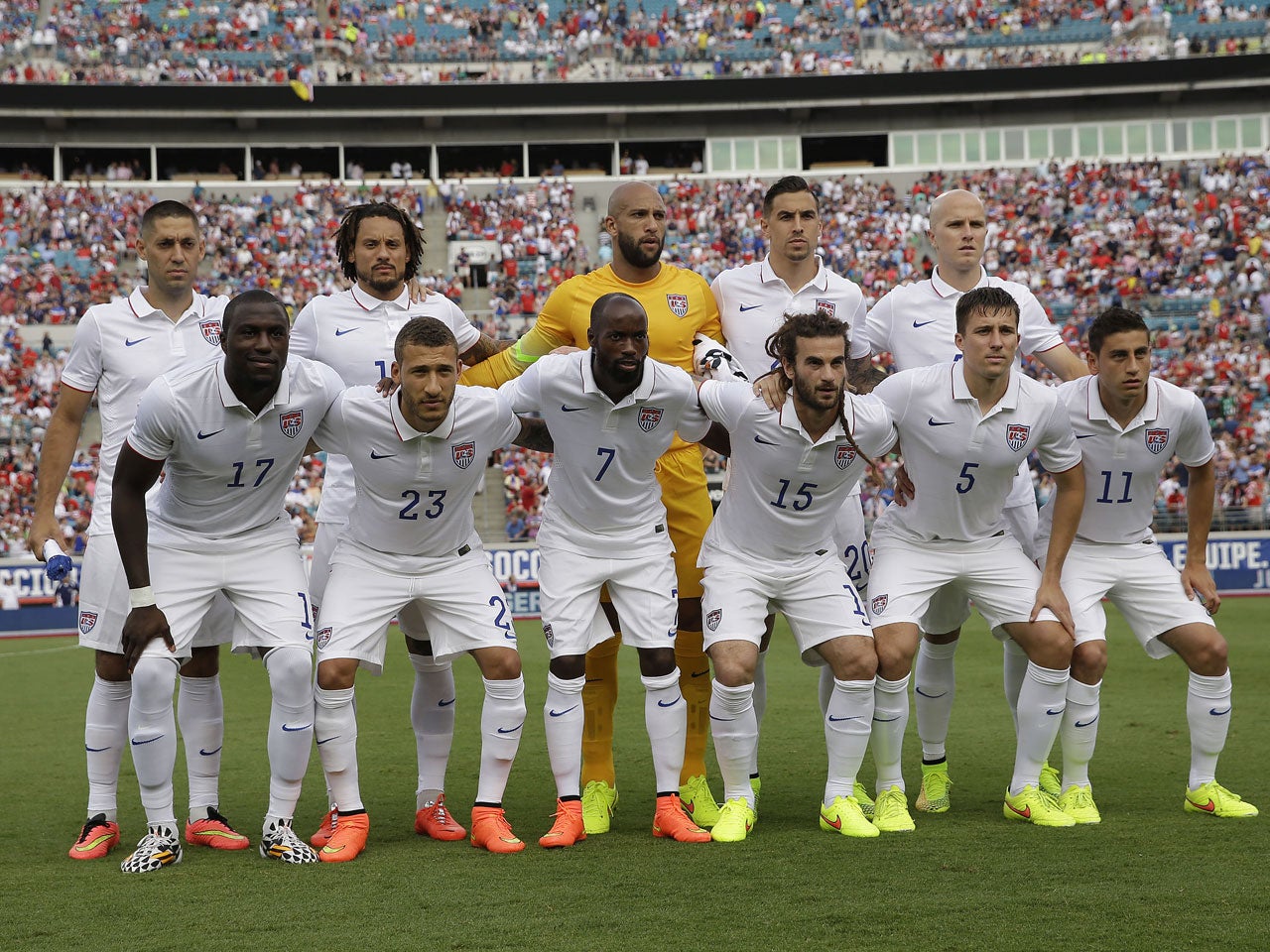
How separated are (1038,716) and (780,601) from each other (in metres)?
1.38

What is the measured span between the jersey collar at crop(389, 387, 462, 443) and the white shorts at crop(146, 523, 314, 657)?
2.78 feet

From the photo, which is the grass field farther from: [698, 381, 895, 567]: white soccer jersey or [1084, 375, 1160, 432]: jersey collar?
[1084, 375, 1160, 432]: jersey collar

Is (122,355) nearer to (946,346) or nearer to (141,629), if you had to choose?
(141,629)

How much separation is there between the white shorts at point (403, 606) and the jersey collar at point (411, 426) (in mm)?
620

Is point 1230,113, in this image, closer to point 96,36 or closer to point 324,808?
point 96,36

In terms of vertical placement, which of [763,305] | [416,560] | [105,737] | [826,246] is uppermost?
[826,246]

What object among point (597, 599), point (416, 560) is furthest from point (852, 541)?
point (416, 560)

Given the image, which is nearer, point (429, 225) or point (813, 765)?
point (813, 765)

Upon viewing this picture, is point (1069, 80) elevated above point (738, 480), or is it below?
above

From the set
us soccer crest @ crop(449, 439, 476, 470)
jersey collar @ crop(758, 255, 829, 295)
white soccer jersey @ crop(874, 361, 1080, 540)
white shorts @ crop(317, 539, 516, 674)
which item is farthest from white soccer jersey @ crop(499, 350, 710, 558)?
jersey collar @ crop(758, 255, 829, 295)

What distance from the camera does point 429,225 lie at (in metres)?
37.6

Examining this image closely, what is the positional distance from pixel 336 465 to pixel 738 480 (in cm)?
204

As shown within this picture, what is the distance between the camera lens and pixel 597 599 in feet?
21.0

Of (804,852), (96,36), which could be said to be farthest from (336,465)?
(96,36)
